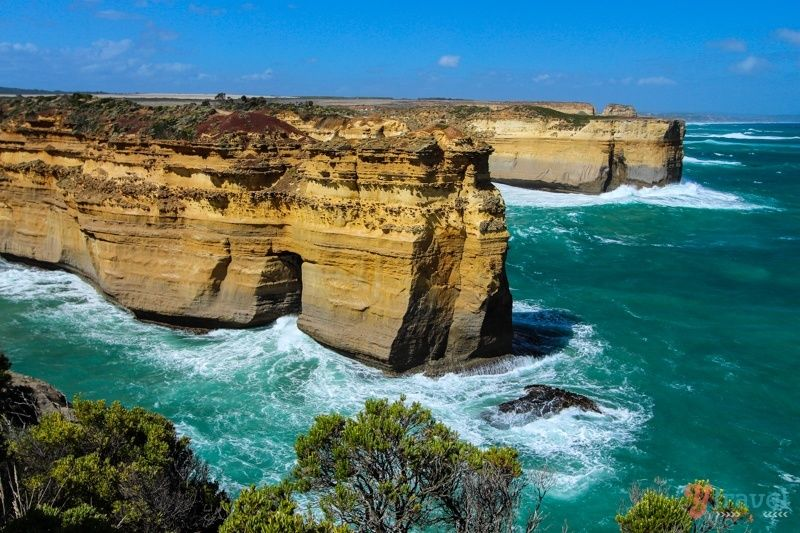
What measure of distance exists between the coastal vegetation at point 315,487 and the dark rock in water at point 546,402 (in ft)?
21.5

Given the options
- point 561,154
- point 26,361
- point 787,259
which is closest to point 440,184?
point 26,361

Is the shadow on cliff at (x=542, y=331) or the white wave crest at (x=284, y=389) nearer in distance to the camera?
the white wave crest at (x=284, y=389)

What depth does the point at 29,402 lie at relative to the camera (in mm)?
13914

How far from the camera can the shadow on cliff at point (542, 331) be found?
20.8 metres

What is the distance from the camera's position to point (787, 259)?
3434cm

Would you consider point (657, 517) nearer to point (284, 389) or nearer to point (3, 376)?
point (284, 389)

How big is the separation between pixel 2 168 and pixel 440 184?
2012cm

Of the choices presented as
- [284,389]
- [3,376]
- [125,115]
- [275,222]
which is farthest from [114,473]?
[125,115]

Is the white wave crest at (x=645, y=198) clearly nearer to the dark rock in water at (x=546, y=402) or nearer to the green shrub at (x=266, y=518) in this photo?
the dark rock in water at (x=546, y=402)

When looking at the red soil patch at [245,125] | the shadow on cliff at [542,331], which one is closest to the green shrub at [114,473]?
the shadow on cliff at [542,331]

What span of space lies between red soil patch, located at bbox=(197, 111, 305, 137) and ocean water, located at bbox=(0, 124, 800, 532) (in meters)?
6.57

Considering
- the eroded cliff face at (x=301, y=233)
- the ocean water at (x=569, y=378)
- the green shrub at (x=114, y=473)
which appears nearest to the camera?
the green shrub at (x=114, y=473)

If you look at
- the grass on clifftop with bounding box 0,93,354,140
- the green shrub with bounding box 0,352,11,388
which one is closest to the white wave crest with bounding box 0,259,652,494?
the green shrub with bounding box 0,352,11,388

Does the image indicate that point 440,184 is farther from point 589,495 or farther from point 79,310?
point 79,310
